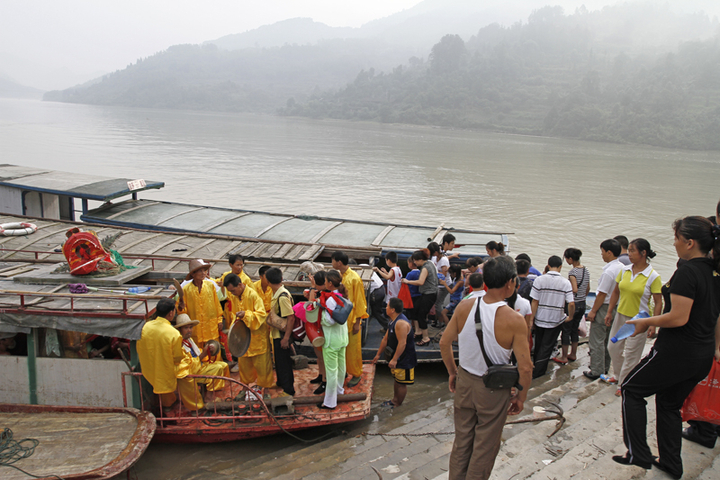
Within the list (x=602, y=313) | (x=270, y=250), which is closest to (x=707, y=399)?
(x=602, y=313)

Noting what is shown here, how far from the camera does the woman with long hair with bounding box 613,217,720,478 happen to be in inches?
124

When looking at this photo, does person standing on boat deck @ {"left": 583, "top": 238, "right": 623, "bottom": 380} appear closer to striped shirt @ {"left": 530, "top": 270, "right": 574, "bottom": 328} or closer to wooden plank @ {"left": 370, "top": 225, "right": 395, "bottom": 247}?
striped shirt @ {"left": 530, "top": 270, "right": 574, "bottom": 328}

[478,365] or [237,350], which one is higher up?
[478,365]

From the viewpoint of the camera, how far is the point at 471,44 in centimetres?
18288

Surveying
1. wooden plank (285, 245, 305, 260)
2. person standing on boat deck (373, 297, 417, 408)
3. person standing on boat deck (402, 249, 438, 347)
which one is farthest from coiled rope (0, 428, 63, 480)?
person standing on boat deck (402, 249, 438, 347)

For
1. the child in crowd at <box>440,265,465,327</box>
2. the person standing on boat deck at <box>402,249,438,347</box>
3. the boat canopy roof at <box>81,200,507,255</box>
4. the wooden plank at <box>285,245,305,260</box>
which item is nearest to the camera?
the person standing on boat deck at <box>402,249,438,347</box>

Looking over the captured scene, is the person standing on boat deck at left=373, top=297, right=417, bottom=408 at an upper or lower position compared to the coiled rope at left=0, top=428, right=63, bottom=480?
upper

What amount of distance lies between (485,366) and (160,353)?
3.39 metres

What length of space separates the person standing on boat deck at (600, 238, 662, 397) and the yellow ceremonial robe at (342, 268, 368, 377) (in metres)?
2.77

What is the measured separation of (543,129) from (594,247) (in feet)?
256

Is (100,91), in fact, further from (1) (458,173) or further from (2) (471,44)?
(1) (458,173)

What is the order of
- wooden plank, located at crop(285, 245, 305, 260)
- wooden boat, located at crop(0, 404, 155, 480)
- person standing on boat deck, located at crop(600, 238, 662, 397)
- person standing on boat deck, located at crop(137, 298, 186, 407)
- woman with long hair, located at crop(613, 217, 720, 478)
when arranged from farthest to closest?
wooden plank, located at crop(285, 245, 305, 260) < person standing on boat deck, located at crop(137, 298, 186, 407) < person standing on boat deck, located at crop(600, 238, 662, 397) < wooden boat, located at crop(0, 404, 155, 480) < woman with long hair, located at crop(613, 217, 720, 478)

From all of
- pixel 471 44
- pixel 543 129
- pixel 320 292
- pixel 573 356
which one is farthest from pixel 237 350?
pixel 471 44

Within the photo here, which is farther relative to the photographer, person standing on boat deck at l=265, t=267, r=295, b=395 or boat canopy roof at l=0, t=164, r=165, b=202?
boat canopy roof at l=0, t=164, r=165, b=202
